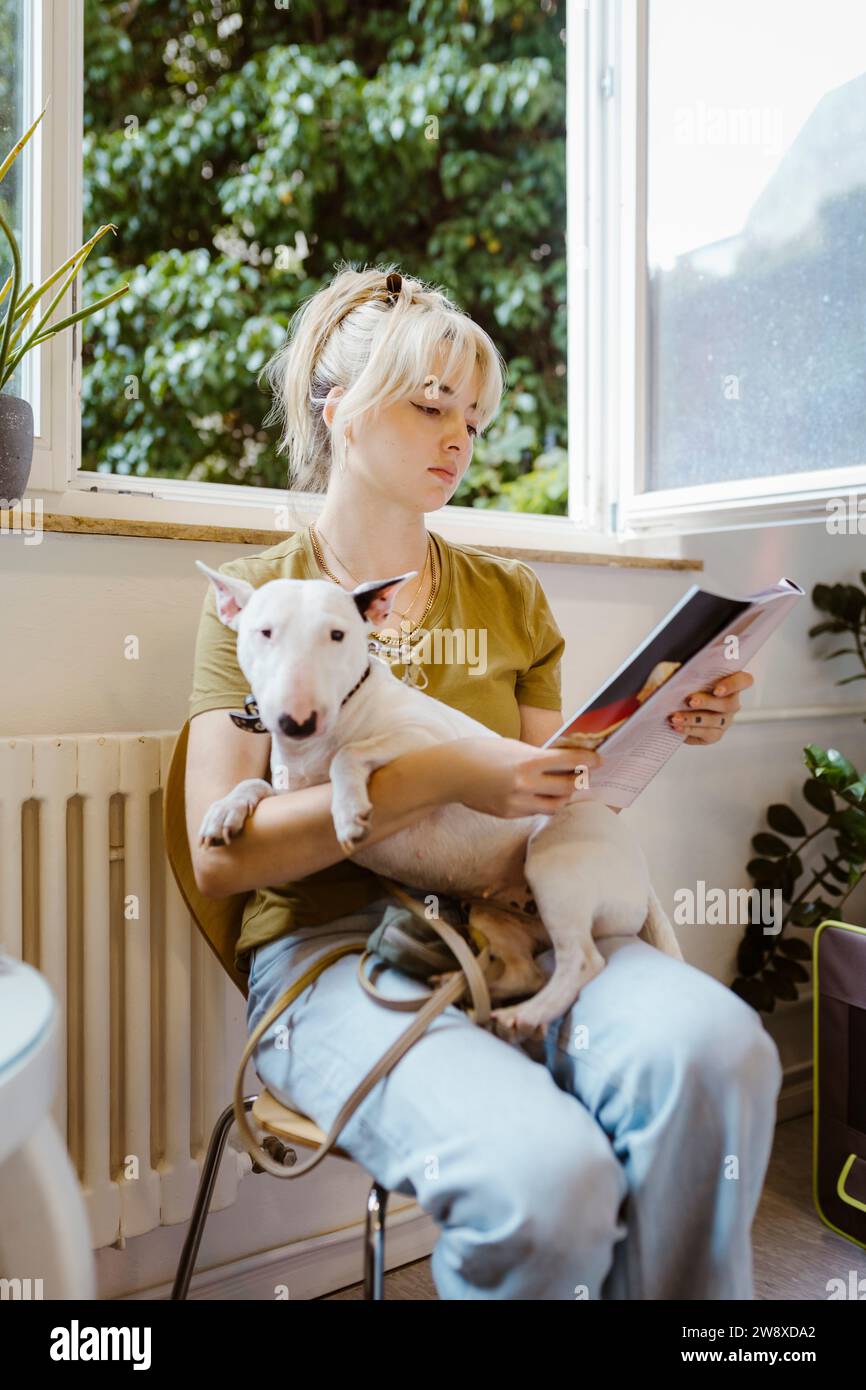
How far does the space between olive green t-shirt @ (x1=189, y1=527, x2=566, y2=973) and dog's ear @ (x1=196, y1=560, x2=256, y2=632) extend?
0.14 metres

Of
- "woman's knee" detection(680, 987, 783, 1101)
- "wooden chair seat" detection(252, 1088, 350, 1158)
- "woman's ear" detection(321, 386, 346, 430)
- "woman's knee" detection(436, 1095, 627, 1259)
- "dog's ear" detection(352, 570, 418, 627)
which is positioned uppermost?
"woman's ear" detection(321, 386, 346, 430)

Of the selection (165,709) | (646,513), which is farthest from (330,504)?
(646,513)

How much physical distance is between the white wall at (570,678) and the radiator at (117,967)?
97 millimetres

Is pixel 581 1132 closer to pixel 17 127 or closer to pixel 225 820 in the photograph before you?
pixel 225 820

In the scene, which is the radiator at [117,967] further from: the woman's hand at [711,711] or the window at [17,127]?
the woman's hand at [711,711]

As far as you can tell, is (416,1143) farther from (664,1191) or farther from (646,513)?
(646,513)

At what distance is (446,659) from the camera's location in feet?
3.84

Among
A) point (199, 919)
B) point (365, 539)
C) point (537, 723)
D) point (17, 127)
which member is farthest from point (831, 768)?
point (17, 127)

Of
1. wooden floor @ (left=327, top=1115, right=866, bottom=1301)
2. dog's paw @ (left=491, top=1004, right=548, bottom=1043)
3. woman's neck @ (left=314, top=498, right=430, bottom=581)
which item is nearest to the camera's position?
dog's paw @ (left=491, top=1004, right=548, bottom=1043)

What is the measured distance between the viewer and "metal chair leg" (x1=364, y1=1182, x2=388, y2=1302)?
91cm

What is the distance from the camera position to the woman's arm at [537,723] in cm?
125

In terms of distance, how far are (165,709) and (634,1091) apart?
2.61 feet

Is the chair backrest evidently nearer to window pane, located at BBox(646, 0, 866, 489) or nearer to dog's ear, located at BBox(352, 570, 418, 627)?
dog's ear, located at BBox(352, 570, 418, 627)

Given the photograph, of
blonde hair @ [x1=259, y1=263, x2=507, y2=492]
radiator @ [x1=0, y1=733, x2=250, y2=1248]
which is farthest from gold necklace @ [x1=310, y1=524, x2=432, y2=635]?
radiator @ [x1=0, y1=733, x2=250, y2=1248]
